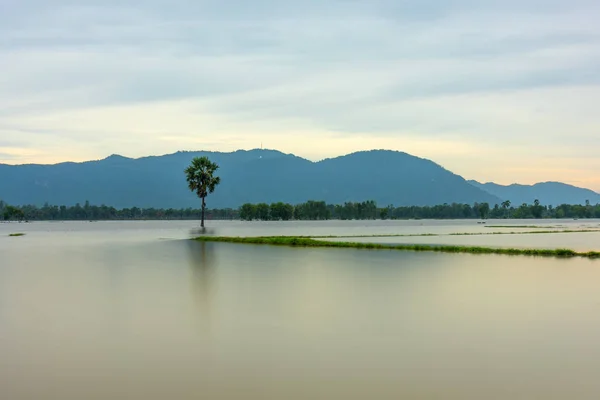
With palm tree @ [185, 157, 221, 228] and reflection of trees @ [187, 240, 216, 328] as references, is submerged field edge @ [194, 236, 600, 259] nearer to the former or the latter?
reflection of trees @ [187, 240, 216, 328]

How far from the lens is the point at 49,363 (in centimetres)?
1731

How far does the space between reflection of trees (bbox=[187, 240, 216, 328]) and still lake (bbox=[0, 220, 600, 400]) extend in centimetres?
17

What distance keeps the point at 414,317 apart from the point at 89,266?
1196 inches

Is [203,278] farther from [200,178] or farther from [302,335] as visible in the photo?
[200,178]

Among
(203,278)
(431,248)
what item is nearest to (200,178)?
(431,248)

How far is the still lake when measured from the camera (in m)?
15.2

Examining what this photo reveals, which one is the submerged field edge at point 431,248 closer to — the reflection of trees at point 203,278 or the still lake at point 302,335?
the reflection of trees at point 203,278

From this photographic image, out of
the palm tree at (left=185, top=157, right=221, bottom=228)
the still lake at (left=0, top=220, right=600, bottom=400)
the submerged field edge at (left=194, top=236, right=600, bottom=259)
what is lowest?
the still lake at (left=0, top=220, right=600, bottom=400)

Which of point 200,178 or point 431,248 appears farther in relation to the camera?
point 200,178

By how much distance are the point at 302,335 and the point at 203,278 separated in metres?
17.6

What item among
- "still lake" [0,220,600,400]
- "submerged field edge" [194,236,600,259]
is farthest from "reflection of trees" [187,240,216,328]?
"submerged field edge" [194,236,600,259]

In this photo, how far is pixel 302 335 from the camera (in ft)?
67.9

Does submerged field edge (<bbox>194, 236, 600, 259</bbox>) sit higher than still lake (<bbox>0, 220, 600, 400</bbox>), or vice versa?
submerged field edge (<bbox>194, 236, 600, 259</bbox>)

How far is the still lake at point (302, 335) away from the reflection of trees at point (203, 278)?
17cm
